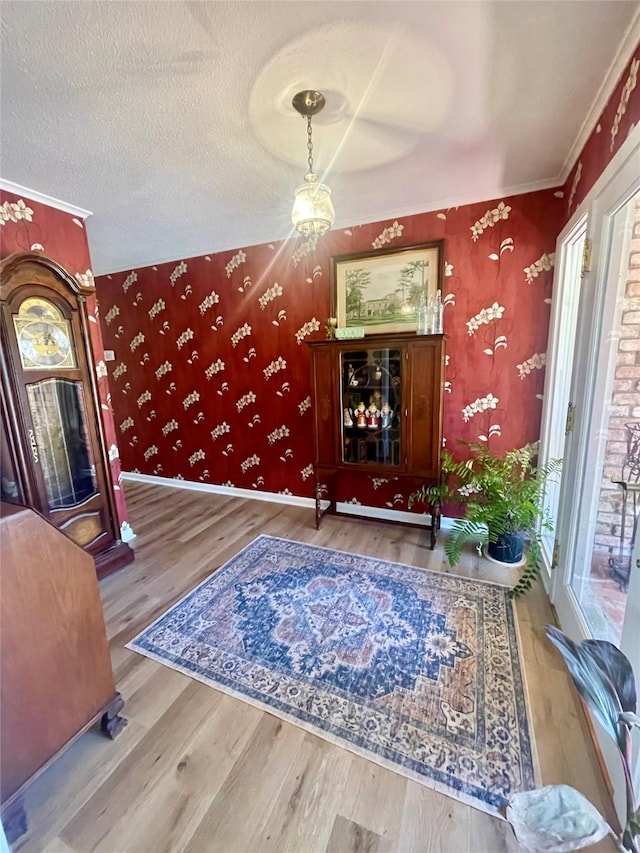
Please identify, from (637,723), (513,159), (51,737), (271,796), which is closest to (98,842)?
(51,737)

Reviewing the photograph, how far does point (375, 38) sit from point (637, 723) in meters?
2.14

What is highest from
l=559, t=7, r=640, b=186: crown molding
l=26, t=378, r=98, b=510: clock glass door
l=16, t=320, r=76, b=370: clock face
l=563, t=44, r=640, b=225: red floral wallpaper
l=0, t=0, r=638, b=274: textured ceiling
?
l=0, t=0, r=638, b=274: textured ceiling

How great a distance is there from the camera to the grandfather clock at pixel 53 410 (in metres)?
1.92

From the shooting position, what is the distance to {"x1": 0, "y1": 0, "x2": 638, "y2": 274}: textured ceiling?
1.17 metres

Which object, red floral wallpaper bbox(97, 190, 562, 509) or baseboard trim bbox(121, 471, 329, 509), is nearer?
red floral wallpaper bbox(97, 190, 562, 509)

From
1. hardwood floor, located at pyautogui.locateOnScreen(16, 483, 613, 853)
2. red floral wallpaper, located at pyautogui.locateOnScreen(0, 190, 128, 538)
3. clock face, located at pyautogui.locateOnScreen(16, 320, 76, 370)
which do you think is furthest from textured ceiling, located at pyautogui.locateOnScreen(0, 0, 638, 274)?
hardwood floor, located at pyautogui.locateOnScreen(16, 483, 613, 853)

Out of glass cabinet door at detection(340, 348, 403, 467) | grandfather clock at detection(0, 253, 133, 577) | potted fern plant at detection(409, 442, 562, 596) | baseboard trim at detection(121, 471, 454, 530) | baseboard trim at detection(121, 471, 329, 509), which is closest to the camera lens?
grandfather clock at detection(0, 253, 133, 577)

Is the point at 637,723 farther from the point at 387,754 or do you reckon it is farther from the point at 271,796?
the point at 271,796

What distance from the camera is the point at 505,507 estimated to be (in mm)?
2232

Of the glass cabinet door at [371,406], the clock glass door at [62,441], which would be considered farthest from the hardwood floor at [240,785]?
the glass cabinet door at [371,406]

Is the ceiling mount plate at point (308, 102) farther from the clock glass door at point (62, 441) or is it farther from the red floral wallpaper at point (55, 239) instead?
the clock glass door at point (62, 441)

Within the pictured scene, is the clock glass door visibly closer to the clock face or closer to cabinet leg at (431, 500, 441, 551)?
the clock face

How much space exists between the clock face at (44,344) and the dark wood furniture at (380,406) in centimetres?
157

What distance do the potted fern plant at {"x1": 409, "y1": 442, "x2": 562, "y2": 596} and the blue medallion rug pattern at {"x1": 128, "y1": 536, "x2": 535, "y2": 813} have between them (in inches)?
12.1
